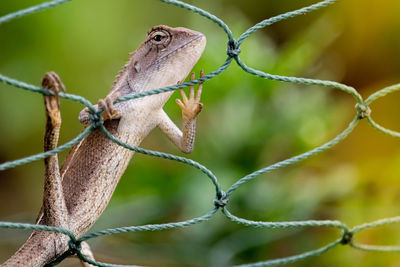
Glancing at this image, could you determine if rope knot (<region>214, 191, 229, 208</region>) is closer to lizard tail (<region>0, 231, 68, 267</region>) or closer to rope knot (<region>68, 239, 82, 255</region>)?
rope knot (<region>68, 239, 82, 255</region>)

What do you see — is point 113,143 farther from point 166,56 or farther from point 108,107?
point 166,56

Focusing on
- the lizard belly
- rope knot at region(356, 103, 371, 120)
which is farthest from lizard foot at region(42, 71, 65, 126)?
rope knot at region(356, 103, 371, 120)

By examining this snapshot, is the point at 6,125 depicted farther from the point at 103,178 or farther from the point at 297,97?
the point at 103,178

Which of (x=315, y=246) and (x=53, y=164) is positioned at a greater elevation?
(x=315, y=246)

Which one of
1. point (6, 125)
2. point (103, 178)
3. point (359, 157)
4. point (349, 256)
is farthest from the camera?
point (6, 125)

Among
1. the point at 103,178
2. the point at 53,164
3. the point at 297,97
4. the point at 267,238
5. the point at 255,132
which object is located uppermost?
the point at 297,97

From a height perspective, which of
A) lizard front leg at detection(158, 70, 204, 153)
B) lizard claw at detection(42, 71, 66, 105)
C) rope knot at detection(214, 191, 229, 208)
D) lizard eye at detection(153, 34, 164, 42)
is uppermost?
lizard eye at detection(153, 34, 164, 42)

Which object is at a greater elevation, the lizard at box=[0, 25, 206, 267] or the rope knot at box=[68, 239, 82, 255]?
the lizard at box=[0, 25, 206, 267]

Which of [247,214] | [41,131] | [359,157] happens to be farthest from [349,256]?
[41,131]

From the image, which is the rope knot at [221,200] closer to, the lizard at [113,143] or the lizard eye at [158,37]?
the lizard at [113,143]
